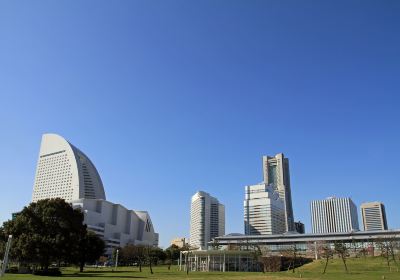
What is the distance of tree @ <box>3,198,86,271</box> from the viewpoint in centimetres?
5277

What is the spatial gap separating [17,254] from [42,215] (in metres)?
6.30

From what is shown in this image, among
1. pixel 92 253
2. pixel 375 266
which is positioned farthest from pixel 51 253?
pixel 375 266

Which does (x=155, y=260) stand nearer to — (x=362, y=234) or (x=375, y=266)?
(x=375, y=266)

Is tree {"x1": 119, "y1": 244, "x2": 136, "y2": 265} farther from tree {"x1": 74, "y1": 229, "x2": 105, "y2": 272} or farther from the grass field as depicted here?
the grass field

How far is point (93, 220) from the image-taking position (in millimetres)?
182250

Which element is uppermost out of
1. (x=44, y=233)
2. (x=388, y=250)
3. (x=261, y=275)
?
(x=44, y=233)

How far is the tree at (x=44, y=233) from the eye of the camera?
173ft

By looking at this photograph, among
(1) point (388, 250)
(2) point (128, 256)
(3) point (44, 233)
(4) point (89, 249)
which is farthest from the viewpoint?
(2) point (128, 256)

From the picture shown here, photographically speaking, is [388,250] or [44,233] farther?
[388,250]

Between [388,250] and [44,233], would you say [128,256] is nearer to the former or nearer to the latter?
[44,233]

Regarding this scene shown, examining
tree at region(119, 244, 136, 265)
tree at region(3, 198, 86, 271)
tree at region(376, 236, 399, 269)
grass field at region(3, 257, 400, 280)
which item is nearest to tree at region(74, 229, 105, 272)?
grass field at region(3, 257, 400, 280)

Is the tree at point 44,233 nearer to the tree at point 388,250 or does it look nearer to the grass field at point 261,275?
the grass field at point 261,275

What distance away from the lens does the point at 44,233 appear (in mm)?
54656

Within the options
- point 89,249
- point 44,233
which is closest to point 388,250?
point 89,249
